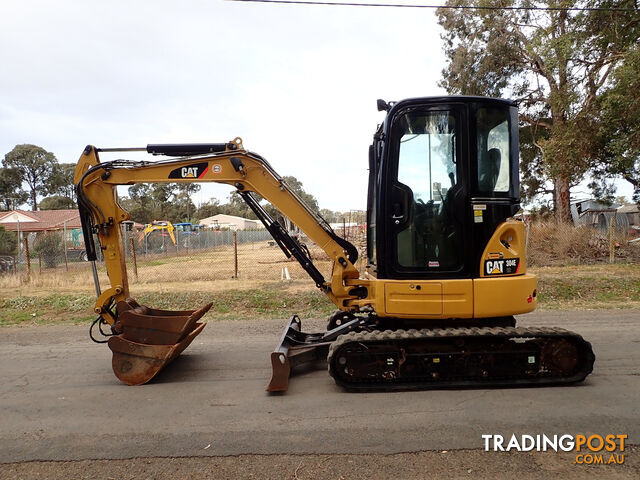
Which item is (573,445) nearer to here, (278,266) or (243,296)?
(243,296)

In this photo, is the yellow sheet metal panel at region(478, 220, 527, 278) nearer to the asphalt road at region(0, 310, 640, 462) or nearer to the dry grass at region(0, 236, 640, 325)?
the asphalt road at region(0, 310, 640, 462)

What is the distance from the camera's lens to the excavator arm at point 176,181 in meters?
4.81

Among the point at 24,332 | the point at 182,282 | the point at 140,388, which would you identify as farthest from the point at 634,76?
the point at 24,332

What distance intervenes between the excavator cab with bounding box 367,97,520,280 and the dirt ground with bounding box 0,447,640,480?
176 centimetres

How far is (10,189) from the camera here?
204ft

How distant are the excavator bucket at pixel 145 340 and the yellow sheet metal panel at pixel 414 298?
2351mm

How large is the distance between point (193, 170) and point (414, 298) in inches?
114

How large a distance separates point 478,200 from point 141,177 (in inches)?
151

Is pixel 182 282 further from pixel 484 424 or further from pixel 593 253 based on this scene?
pixel 593 253

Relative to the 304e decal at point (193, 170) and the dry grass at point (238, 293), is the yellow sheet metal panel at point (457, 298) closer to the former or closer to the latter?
the 304e decal at point (193, 170)

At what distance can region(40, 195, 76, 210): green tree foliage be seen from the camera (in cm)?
6209

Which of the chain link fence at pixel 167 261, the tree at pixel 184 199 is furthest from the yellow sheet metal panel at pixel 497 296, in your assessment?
the tree at pixel 184 199

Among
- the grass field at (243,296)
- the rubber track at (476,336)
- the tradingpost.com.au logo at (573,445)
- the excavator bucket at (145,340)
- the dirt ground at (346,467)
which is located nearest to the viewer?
the dirt ground at (346,467)

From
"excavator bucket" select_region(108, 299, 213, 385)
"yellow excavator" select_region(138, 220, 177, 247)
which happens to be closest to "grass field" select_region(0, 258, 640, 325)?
"excavator bucket" select_region(108, 299, 213, 385)
